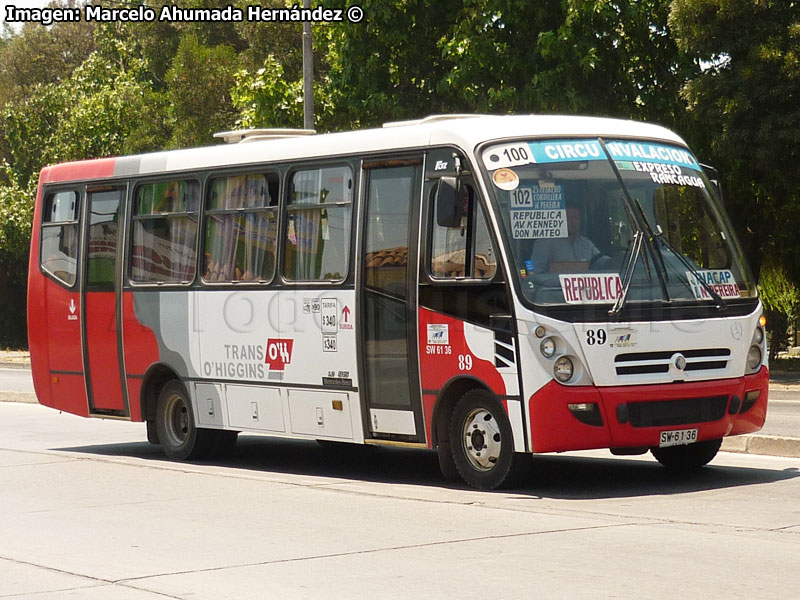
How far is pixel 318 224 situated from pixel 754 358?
394 cm

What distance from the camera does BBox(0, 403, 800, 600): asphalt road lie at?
7211 millimetres

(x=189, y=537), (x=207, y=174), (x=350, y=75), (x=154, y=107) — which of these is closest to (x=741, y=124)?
(x=350, y=75)

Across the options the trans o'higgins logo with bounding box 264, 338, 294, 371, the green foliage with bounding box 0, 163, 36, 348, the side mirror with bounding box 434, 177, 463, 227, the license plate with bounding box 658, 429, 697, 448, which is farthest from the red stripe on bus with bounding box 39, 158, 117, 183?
the green foliage with bounding box 0, 163, 36, 348

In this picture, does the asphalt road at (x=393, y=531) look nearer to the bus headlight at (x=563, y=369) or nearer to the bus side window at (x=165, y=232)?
the bus headlight at (x=563, y=369)

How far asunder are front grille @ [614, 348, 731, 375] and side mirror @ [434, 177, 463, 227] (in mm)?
1635

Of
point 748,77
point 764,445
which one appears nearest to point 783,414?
point 764,445

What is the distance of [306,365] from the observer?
41.6 feet

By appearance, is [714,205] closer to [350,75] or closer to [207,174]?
[207,174]

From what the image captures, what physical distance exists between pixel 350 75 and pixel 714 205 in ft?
57.1

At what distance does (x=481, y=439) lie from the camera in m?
11.1

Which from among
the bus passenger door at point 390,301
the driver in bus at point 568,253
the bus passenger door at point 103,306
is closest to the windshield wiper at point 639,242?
the driver in bus at point 568,253

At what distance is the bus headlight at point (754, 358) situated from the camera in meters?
11.3

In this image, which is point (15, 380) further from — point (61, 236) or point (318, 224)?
point (318, 224)

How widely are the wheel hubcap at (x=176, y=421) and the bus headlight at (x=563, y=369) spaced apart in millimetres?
5243
